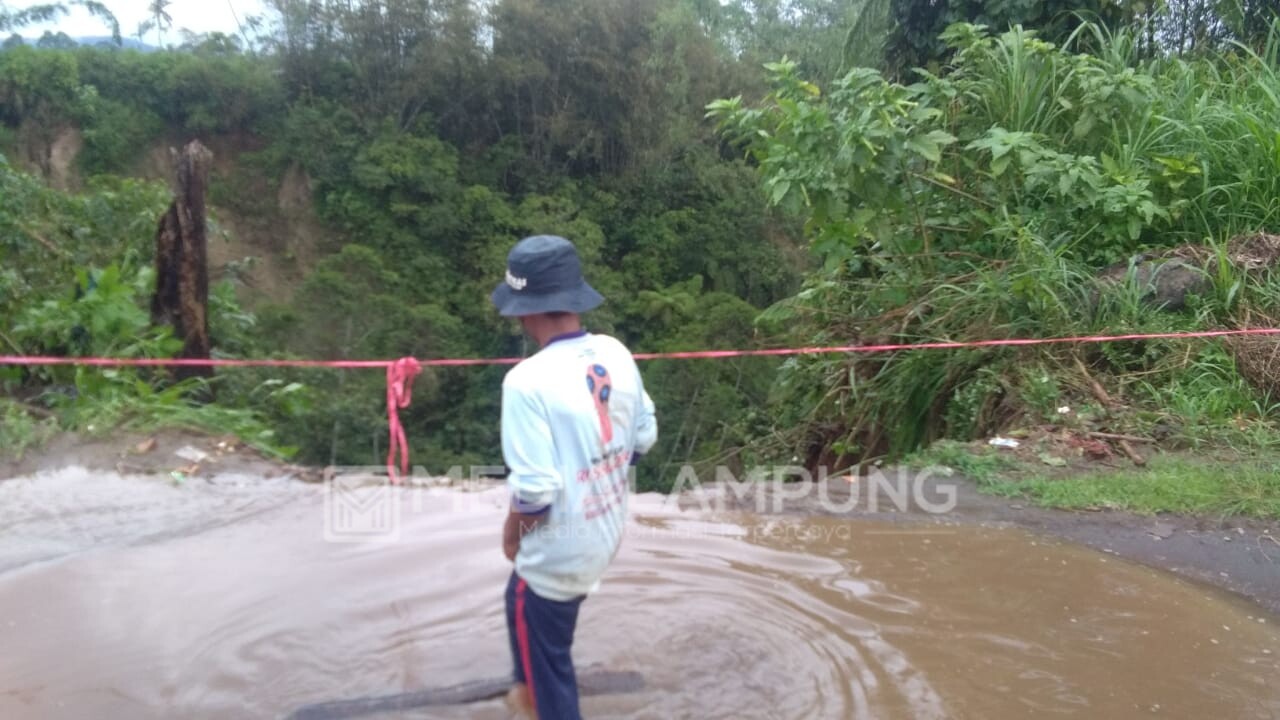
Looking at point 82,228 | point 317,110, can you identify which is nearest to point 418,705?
point 82,228

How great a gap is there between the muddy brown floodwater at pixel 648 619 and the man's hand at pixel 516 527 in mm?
776

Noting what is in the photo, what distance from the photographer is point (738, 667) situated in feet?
11.7

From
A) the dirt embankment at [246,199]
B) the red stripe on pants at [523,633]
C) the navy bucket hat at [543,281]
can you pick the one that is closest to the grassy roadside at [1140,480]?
the red stripe on pants at [523,633]

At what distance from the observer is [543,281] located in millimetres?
2703

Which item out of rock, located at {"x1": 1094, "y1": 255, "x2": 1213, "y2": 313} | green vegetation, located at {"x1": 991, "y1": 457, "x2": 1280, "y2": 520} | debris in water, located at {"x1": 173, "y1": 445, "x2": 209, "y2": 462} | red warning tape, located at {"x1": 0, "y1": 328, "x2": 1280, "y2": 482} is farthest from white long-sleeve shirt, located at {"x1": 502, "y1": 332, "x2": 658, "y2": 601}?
rock, located at {"x1": 1094, "y1": 255, "x2": 1213, "y2": 313}

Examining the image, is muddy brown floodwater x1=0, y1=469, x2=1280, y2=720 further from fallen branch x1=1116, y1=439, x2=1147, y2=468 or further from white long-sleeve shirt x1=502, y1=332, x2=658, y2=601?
fallen branch x1=1116, y1=439, x2=1147, y2=468

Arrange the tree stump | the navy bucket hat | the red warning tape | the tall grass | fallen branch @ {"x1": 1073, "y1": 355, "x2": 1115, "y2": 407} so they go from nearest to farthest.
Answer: the navy bucket hat < the red warning tape < fallen branch @ {"x1": 1073, "y1": 355, "x2": 1115, "y2": 407} < the tall grass < the tree stump

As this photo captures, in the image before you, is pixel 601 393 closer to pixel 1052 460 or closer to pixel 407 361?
pixel 407 361

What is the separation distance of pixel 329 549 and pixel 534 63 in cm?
2119

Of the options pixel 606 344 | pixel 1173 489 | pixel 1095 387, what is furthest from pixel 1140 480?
pixel 606 344

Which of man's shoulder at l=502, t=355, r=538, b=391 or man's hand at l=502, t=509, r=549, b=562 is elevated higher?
man's shoulder at l=502, t=355, r=538, b=391

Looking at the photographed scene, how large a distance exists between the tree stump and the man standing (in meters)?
5.35

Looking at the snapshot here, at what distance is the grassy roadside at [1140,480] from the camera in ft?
15.8

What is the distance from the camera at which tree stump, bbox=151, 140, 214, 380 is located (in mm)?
7309
